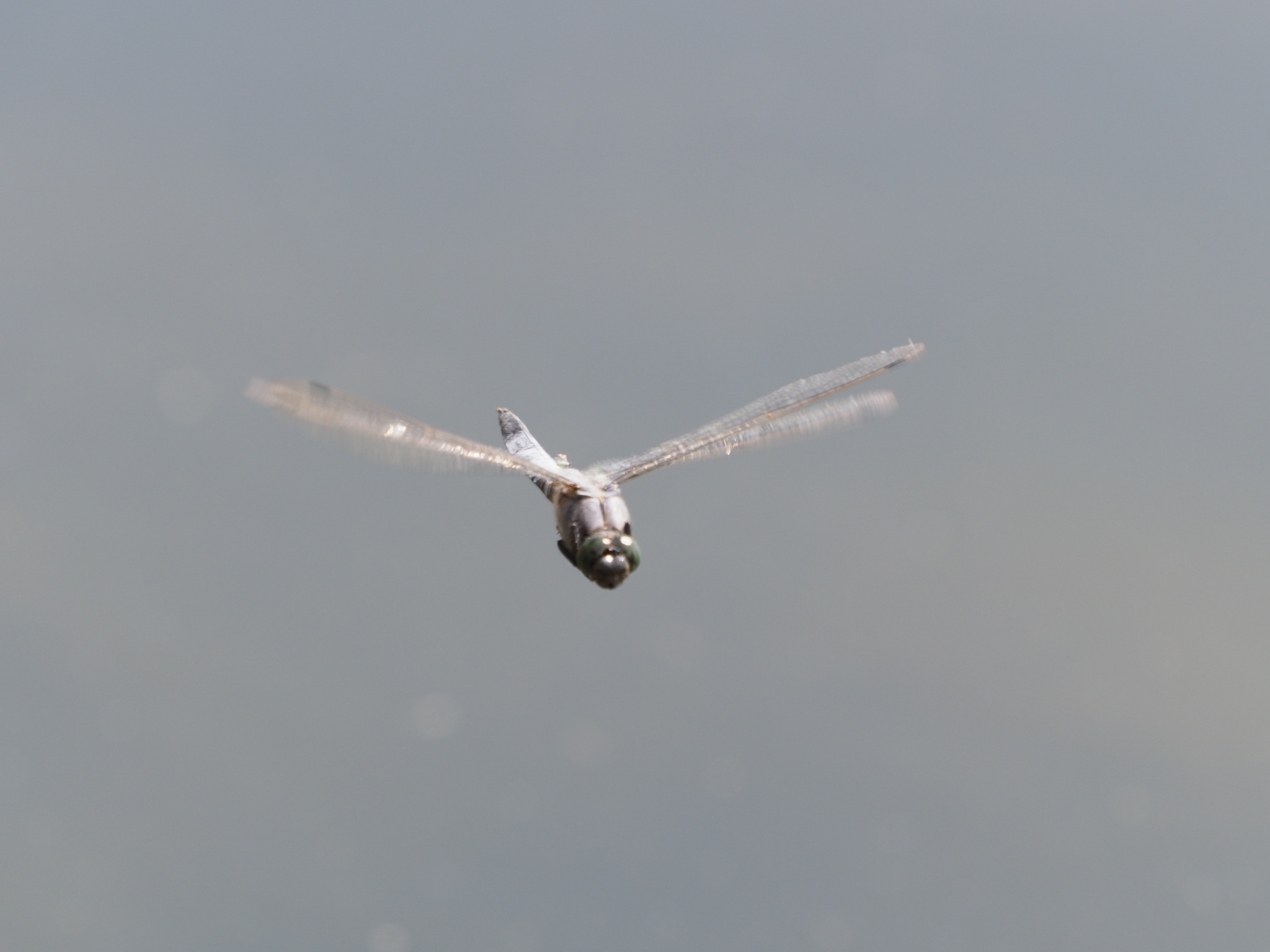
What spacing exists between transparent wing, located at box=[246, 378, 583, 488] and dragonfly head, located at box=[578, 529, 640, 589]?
2.62 meters

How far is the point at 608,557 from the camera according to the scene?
1836 cm

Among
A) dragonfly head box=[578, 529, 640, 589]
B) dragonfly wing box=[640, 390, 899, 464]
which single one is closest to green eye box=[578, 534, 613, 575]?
dragonfly head box=[578, 529, 640, 589]

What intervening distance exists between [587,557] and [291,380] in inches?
226

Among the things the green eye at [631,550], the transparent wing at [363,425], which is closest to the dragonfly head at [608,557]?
the green eye at [631,550]

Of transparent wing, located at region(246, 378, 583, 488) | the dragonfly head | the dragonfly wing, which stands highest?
the dragonfly wing

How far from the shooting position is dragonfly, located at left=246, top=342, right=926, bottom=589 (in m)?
17.5

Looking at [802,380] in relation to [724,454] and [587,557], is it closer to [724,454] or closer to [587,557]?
[724,454]

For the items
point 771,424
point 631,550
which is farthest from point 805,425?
point 631,550

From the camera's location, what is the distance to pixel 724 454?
21453 millimetres

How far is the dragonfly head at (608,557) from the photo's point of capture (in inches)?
723

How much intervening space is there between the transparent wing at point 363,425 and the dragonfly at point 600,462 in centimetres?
1

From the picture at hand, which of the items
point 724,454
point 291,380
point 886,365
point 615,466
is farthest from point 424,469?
point 886,365

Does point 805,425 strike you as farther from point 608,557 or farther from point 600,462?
point 608,557

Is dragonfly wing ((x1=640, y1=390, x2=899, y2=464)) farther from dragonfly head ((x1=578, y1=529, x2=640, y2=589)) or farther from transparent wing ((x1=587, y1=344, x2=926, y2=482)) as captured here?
dragonfly head ((x1=578, y1=529, x2=640, y2=589))
